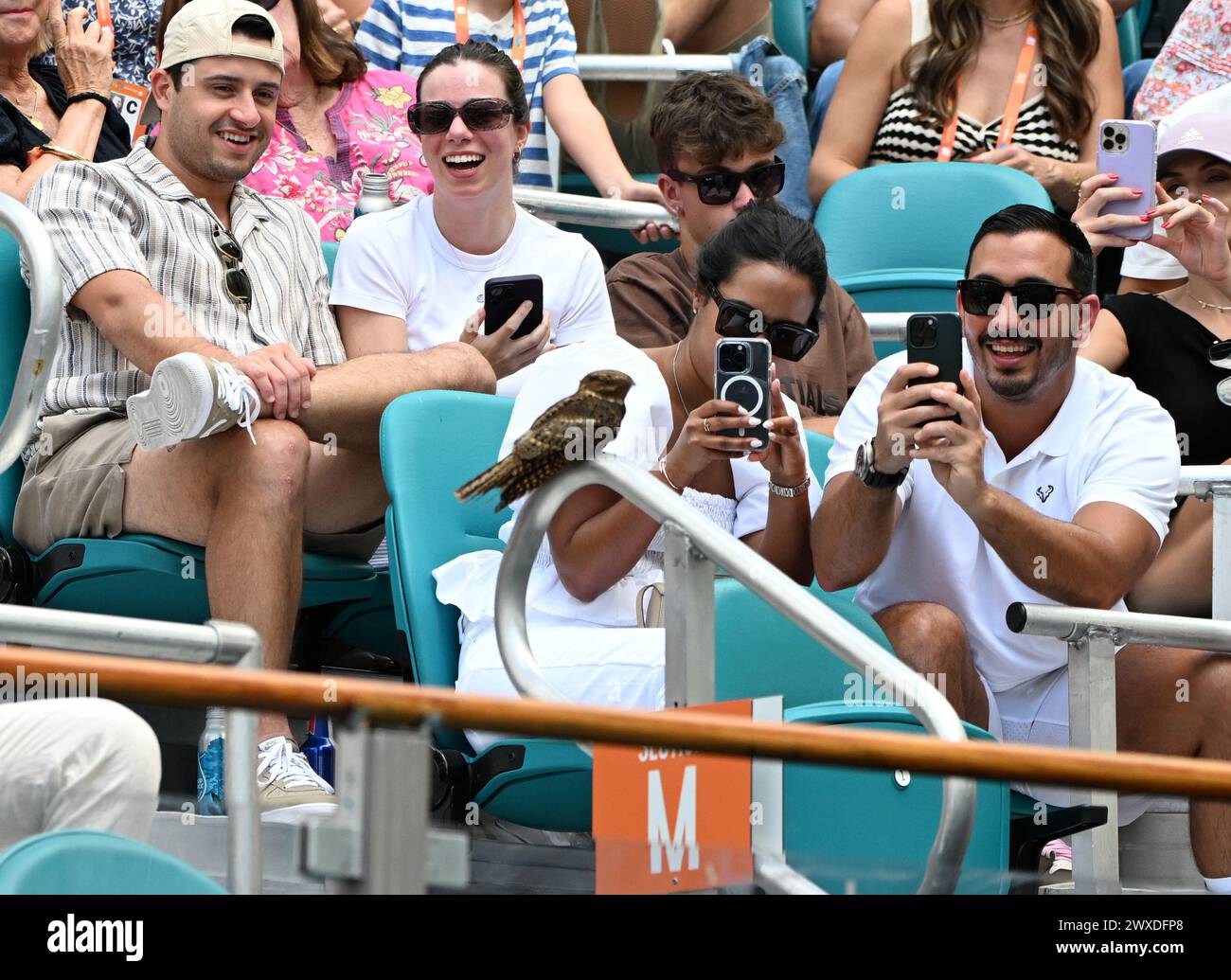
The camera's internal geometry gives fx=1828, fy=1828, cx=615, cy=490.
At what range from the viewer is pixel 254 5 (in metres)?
3.49

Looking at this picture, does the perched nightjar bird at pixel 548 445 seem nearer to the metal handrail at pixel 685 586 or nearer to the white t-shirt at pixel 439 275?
the metal handrail at pixel 685 586

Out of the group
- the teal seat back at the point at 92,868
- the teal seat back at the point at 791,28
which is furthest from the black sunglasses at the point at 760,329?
the teal seat back at the point at 791,28

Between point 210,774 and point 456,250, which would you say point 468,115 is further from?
point 210,774

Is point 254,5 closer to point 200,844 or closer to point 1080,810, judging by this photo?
point 1080,810

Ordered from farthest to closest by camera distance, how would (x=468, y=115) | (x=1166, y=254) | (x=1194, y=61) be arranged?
(x=1194, y=61) → (x=1166, y=254) → (x=468, y=115)

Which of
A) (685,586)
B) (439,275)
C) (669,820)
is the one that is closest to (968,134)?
(439,275)

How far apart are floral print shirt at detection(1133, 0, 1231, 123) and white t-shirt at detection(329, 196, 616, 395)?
6.29 feet

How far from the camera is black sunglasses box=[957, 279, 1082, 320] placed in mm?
2971

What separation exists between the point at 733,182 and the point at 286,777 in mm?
1761

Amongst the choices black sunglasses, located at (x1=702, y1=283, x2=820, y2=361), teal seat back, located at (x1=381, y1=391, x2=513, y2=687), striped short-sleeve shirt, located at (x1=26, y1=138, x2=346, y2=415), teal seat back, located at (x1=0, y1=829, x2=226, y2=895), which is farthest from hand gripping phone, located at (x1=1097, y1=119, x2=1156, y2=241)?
teal seat back, located at (x1=0, y1=829, x2=226, y2=895)

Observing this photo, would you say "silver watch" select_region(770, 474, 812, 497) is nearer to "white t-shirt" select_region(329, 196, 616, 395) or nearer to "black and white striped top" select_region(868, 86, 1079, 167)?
"white t-shirt" select_region(329, 196, 616, 395)

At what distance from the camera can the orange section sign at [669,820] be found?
1.41 metres

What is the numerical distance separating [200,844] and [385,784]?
269 millimetres

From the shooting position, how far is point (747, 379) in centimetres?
259
